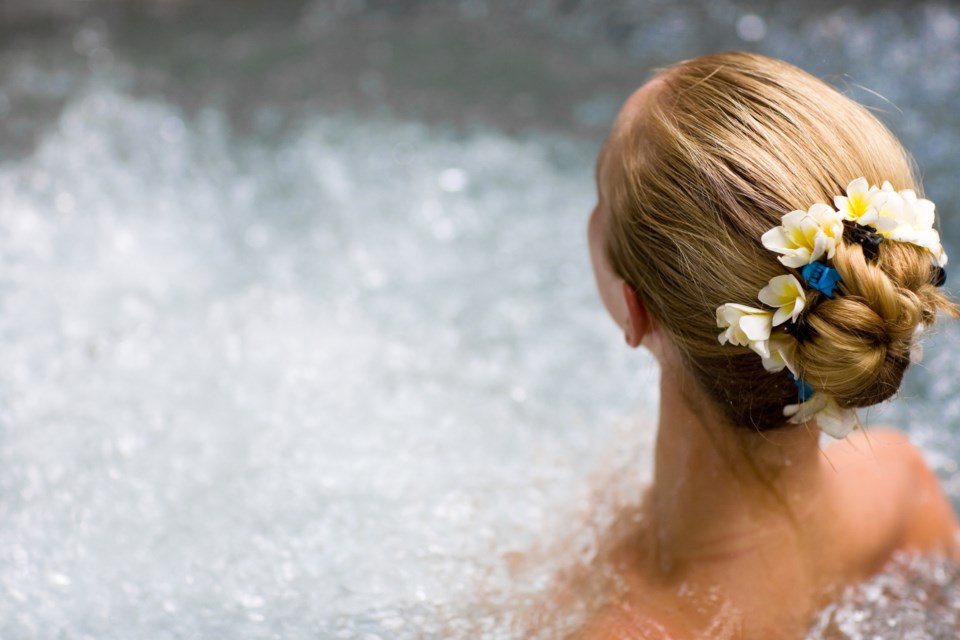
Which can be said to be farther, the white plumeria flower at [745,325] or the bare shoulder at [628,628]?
the bare shoulder at [628,628]

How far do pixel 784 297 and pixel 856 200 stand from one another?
0.10 metres

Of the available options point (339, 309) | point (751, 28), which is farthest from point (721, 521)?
point (751, 28)

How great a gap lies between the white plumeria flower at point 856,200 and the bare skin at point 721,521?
214 mm

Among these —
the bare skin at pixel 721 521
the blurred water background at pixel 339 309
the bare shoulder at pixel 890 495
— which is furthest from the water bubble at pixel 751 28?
the bare skin at pixel 721 521

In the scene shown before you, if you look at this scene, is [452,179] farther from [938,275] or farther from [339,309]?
[938,275]

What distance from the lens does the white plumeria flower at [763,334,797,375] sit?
0.80 meters

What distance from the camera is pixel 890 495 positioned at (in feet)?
3.73

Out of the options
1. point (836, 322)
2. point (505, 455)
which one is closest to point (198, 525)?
point (505, 455)

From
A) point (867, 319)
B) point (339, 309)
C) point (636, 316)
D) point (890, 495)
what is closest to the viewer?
point (867, 319)

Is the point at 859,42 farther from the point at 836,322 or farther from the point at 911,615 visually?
the point at 836,322

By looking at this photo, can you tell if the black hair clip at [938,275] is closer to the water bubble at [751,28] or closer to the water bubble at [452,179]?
the water bubble at [452,179]

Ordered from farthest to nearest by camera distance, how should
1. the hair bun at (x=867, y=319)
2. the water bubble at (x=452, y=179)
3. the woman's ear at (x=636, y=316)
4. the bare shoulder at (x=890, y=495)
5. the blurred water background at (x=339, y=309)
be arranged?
the water bubble at (x=452, y=179)
the blurred water background at (x=339, y=309)
the bare shoulder at (x=890, y=495)
the woman's ear at (x=636, y=316)
the hair bun at (x=867, y=319)

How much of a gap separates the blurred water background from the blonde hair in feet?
1.34

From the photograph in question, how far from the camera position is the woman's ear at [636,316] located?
3.10ft
